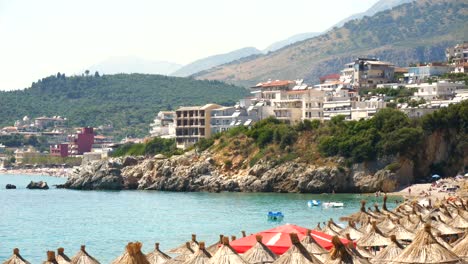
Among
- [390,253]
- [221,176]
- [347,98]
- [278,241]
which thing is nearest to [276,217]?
[221,176]

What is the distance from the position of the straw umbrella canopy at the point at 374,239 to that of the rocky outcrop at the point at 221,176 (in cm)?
4744

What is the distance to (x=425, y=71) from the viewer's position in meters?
108

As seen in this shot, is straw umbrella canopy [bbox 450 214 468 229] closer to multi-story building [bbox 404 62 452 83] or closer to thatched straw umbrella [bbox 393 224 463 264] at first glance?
thatched straw umbrella [bbox 393 224 463 264]

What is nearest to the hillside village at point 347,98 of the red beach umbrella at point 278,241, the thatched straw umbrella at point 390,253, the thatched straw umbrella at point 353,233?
the thatched straw umbrella at point 353,233

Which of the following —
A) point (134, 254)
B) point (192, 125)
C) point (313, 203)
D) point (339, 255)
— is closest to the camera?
point (134, 254)

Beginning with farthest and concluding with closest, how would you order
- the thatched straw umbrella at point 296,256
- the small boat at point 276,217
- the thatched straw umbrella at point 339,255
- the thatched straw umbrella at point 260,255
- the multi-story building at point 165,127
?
the multi-story building at point 165,127
the small boat at point 276,217
the thatched straw umbrella at point 260,255
the thatched straw umbrella at point 296,256
the thatched straw umbrella at point 339,255

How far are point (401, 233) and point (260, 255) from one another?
295 inches

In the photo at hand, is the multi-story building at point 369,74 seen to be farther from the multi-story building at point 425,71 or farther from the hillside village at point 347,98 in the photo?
the multi-story building at point 425,71

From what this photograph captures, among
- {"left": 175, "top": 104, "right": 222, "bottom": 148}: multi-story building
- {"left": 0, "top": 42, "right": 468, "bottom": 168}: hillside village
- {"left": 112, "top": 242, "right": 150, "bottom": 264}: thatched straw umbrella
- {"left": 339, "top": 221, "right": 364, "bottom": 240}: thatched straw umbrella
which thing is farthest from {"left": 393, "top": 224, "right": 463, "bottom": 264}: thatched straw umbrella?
{"left": 175, "top": 104, "right": 222, "bottom": 148}: multi-story building

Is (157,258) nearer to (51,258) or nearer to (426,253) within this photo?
(51,258)

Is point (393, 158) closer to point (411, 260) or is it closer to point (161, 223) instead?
point (161, 223)

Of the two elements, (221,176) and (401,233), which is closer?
(401,233)

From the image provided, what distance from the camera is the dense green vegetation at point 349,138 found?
7781 cm

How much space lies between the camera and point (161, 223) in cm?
5884
